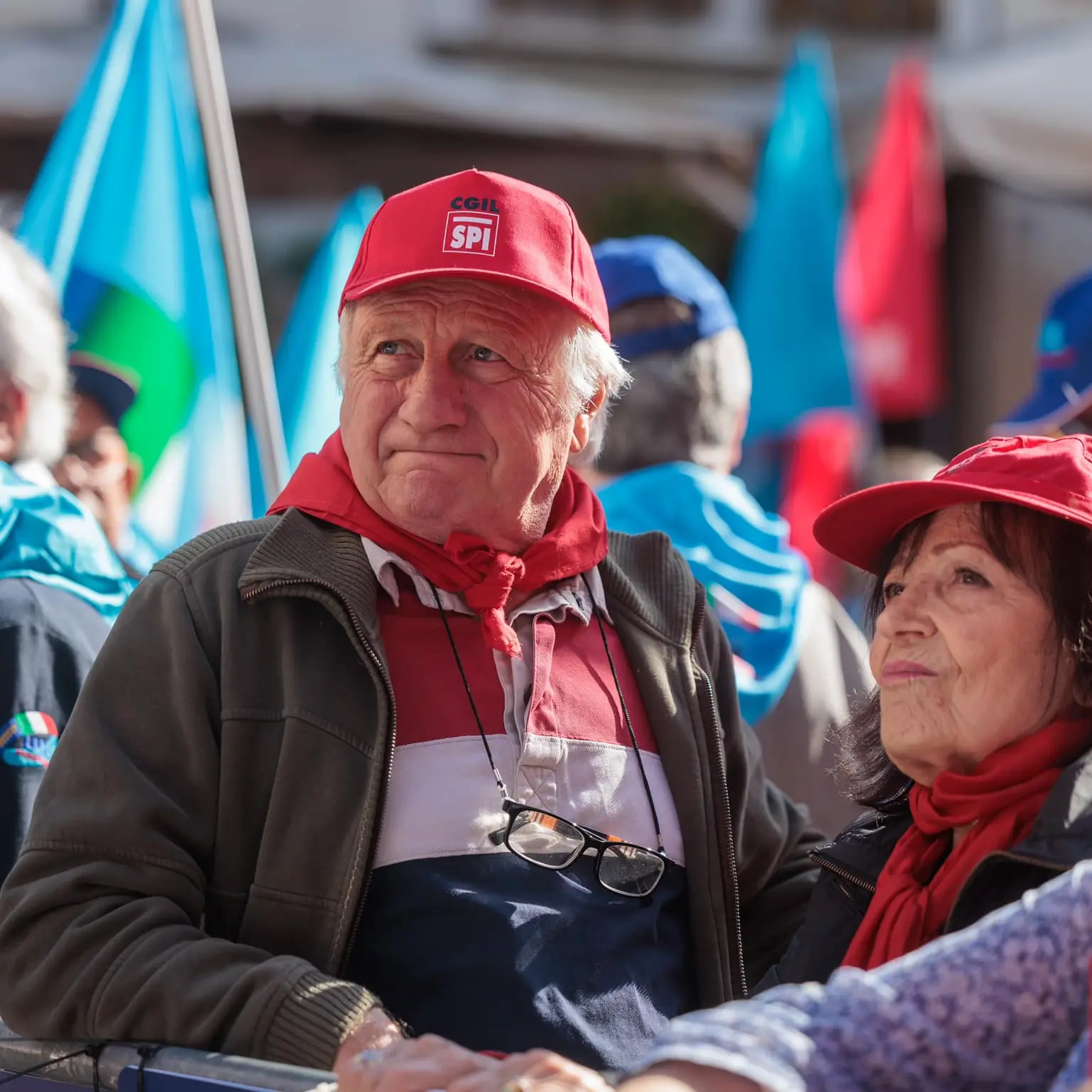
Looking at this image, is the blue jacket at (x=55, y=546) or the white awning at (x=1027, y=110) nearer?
the blue jacket at (x=55, y=546)

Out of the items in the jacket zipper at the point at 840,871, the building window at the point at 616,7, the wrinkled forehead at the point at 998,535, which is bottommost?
the jacket zipper at the point at 840,871

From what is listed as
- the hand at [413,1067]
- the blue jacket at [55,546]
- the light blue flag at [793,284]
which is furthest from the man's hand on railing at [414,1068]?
the light blue flag at [793,284]

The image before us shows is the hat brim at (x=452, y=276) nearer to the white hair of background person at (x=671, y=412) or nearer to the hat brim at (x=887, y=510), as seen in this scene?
the hat brim at (x=887, y=510)

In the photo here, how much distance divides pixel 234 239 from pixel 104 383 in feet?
2.26

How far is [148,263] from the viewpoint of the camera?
4320 mm

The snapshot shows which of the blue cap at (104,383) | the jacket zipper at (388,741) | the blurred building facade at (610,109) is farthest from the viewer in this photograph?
the blurred building facade at (610,109)

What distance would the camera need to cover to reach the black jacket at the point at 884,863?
1.79 m

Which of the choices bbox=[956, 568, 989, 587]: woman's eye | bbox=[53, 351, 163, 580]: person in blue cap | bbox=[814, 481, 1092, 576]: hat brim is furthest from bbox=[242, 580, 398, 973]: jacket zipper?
bbox=[53, 351, 163, 580]: person in blue cap

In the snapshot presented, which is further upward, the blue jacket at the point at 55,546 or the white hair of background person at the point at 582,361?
the white hair of background person at the point at 582,361

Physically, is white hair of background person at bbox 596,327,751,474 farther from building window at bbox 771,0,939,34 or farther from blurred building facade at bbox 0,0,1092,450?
building window at bbox 771,0,939,34

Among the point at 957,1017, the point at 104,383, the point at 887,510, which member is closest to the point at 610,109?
the point at 104,383

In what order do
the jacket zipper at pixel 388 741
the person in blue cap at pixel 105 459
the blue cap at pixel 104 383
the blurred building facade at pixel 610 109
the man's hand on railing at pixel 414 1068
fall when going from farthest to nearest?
the blurred building facade at pixel 610 109 < the blue cap at pixel 104 383 < the person in blue cap at pixel 105 459 < the jacket zipper at pixel 388 741 < the man's hand on railing at pixel 414 1068

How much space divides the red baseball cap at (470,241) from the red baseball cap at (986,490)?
0.53 meters

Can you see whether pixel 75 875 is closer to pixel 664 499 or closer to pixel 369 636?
pixel 369 636
